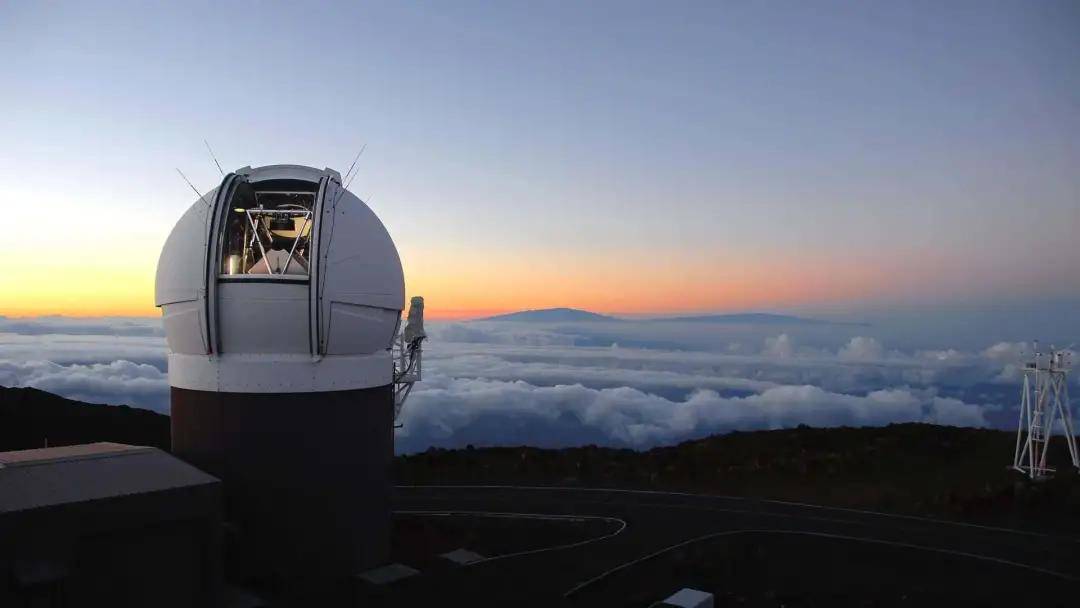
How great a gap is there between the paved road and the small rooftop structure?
4.25 meters

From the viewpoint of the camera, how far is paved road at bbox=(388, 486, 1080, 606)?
16.7m

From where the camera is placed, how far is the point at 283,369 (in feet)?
48.1

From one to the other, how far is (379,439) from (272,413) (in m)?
2.65

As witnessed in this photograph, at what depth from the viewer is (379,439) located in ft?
53.7

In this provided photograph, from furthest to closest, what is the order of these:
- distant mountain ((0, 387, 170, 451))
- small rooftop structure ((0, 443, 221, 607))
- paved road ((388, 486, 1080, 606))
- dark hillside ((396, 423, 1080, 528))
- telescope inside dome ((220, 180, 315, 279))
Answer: distant mountain ((0, 387, 170, 451))
dark hillside ((396, 423, 1080, 528))
paved road ((388, 486, 1080, 606))
telescope inside dome ((220, 180, 315, 279))
small rooftop structure ((0, 443, 221, 607))

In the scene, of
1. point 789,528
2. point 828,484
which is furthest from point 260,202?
point 828,484

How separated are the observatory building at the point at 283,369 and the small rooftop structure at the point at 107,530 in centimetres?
150

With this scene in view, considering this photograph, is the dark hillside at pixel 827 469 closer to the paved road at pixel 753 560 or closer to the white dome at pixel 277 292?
the paved road at pixel 753 560

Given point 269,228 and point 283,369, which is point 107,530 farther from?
point 269,228

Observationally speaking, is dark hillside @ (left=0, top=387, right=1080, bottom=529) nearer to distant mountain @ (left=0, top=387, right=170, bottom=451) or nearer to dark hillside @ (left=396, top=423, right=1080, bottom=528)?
dark hillside @ (left=396, top=423, right=1080, bottom=528)

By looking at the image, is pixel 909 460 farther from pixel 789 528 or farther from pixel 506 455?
pixel 506 455

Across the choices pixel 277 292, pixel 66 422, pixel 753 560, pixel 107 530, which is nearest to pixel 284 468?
pixel 107 530

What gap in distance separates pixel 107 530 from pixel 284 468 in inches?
142

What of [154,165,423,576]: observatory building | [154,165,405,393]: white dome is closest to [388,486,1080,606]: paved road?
[154,165,423,576]: observatory building
